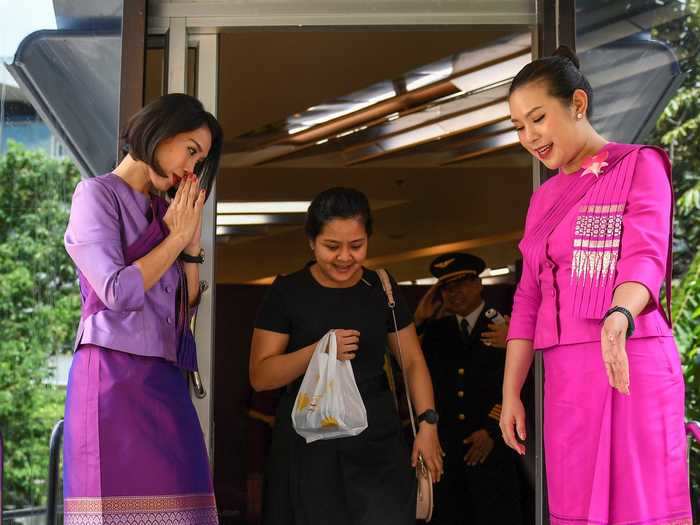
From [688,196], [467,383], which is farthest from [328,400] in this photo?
[688,196]

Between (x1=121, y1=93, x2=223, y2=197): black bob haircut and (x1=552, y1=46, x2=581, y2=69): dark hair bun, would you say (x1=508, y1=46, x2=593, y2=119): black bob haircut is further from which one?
(x1=121, y1=93, x2=223, y2=197): black bob haircut

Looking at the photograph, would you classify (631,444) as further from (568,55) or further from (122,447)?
(122,447)

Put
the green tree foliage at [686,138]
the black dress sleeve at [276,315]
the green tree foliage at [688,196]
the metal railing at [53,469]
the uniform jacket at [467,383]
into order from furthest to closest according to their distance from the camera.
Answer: the uniform jacket at [467,383]
the green tree foliage at [688,196]
the green tree foliage at [686,138]
the black dress sleeve at [276,315]
the metal railing at [53,469]

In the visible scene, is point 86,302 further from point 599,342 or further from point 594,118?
point 594,118

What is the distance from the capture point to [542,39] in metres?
4.07

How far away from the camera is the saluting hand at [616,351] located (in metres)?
2.58

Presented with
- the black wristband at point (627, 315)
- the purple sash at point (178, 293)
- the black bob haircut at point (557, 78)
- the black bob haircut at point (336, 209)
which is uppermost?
the black bob haircut at point (557, 78)

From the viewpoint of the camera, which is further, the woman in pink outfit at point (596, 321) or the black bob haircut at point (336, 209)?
the black bob haircut at point (336, 209)

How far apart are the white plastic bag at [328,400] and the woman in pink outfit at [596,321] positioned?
0.79 m

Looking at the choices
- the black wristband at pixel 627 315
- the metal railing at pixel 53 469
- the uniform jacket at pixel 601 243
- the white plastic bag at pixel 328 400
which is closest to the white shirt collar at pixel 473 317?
the white plastic bag at pixel 328 400

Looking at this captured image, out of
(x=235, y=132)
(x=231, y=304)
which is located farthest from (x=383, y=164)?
(x=231, y=304)

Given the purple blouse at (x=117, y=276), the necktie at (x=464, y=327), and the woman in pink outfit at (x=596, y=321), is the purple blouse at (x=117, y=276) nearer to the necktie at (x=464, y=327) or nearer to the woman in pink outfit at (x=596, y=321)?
the woman in pink outfit at (x=596, y=321)

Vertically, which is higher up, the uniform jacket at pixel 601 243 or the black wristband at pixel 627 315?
the uniform jacket at pixel 601 243

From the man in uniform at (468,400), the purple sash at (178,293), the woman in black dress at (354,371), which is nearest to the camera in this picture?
the purple sash at (178,293)
